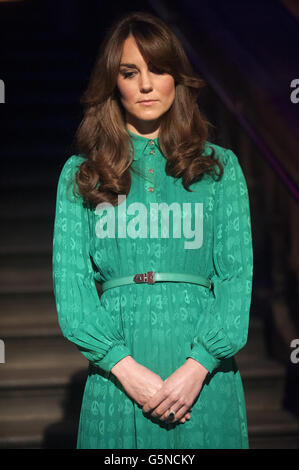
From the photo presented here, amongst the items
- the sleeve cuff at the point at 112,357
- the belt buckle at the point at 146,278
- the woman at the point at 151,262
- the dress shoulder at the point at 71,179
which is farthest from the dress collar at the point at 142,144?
the sleeve cuff at the point at 112,357

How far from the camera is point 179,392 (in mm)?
1635

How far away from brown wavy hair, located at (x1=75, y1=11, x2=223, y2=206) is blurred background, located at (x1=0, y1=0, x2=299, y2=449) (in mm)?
1071

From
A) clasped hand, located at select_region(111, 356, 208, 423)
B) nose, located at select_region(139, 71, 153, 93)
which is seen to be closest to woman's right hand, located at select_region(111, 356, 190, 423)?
clasped hand, located at select_region(111, 356, 208, 423)

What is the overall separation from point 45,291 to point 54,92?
1.99 m

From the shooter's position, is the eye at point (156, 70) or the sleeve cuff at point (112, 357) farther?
the eye at point (156, 70)

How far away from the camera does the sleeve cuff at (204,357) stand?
1.66 metres

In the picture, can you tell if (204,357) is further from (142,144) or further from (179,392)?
(142,144)

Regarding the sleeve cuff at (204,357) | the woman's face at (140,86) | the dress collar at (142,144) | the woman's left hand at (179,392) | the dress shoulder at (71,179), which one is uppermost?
the woman's face at (140,86)

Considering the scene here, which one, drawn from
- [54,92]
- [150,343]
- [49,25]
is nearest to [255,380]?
[150,343]

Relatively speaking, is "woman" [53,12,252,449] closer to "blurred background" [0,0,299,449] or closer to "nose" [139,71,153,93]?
"nose" [139,71,153,93]

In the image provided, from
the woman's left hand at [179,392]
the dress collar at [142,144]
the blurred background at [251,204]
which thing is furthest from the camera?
the blurred background at [251,204]

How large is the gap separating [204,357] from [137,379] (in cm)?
16

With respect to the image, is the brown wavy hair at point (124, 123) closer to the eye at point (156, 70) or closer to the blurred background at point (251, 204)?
the eye at point (156, 70)

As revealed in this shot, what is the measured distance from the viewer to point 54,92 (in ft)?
17.2
